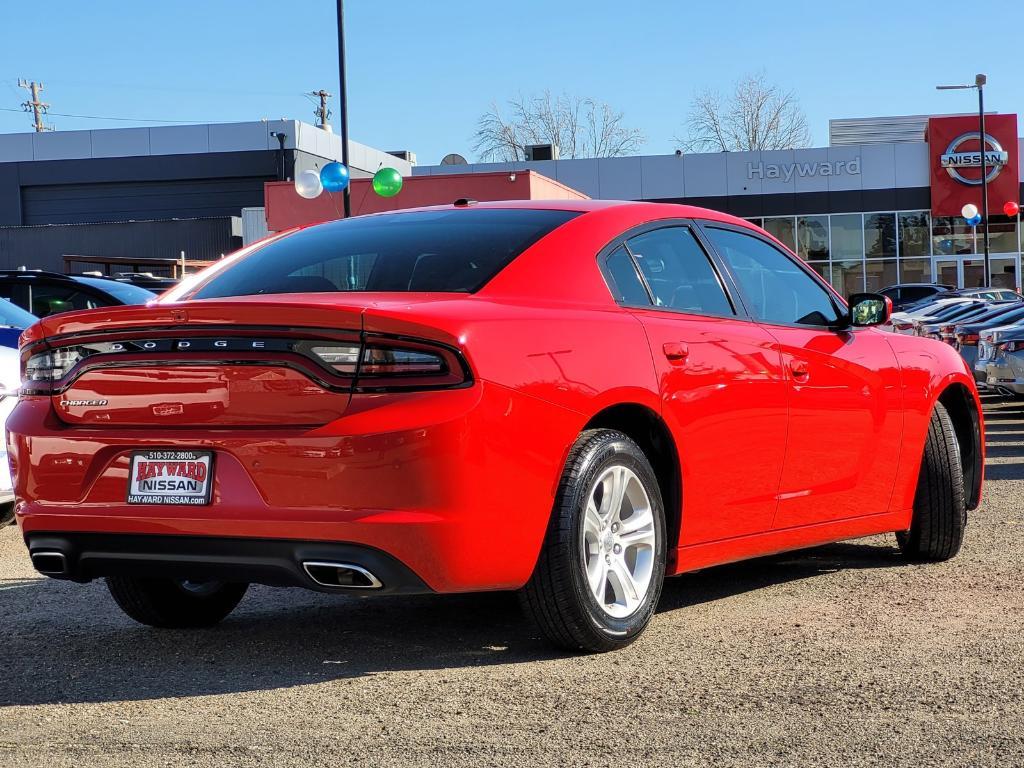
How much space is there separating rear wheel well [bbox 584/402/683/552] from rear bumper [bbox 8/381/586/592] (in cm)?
44

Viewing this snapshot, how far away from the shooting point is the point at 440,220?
5320mm

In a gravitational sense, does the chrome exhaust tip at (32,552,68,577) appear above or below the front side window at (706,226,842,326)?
below

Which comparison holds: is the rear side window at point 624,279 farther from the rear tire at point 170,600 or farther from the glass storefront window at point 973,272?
the glass storefront window at point 973,272

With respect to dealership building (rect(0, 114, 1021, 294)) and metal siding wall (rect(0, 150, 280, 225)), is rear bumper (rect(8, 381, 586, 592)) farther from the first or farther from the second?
metal siding wall (rect(0, 150, 280, 225))

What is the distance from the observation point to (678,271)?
17.7 feet

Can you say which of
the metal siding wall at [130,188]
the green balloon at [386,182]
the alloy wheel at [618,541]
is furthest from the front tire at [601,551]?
the metal siding wall at [130,188]

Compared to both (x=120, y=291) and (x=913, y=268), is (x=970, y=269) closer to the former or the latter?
(x=913, y=268)

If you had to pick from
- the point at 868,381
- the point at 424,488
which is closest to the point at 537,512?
the point at 424,488

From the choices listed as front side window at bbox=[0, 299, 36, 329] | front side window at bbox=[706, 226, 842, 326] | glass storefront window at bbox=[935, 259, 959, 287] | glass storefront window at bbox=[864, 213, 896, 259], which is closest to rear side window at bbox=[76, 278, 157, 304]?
front side window at bbox=[0, 299, 36, 329]

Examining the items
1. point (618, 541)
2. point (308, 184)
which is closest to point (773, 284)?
point (618, 541)

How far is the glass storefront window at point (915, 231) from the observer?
52.2 meters

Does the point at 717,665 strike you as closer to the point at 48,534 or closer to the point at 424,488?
the point at 424,488

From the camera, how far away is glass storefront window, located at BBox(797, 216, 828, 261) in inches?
2076

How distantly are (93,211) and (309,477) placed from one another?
58.5 metres
